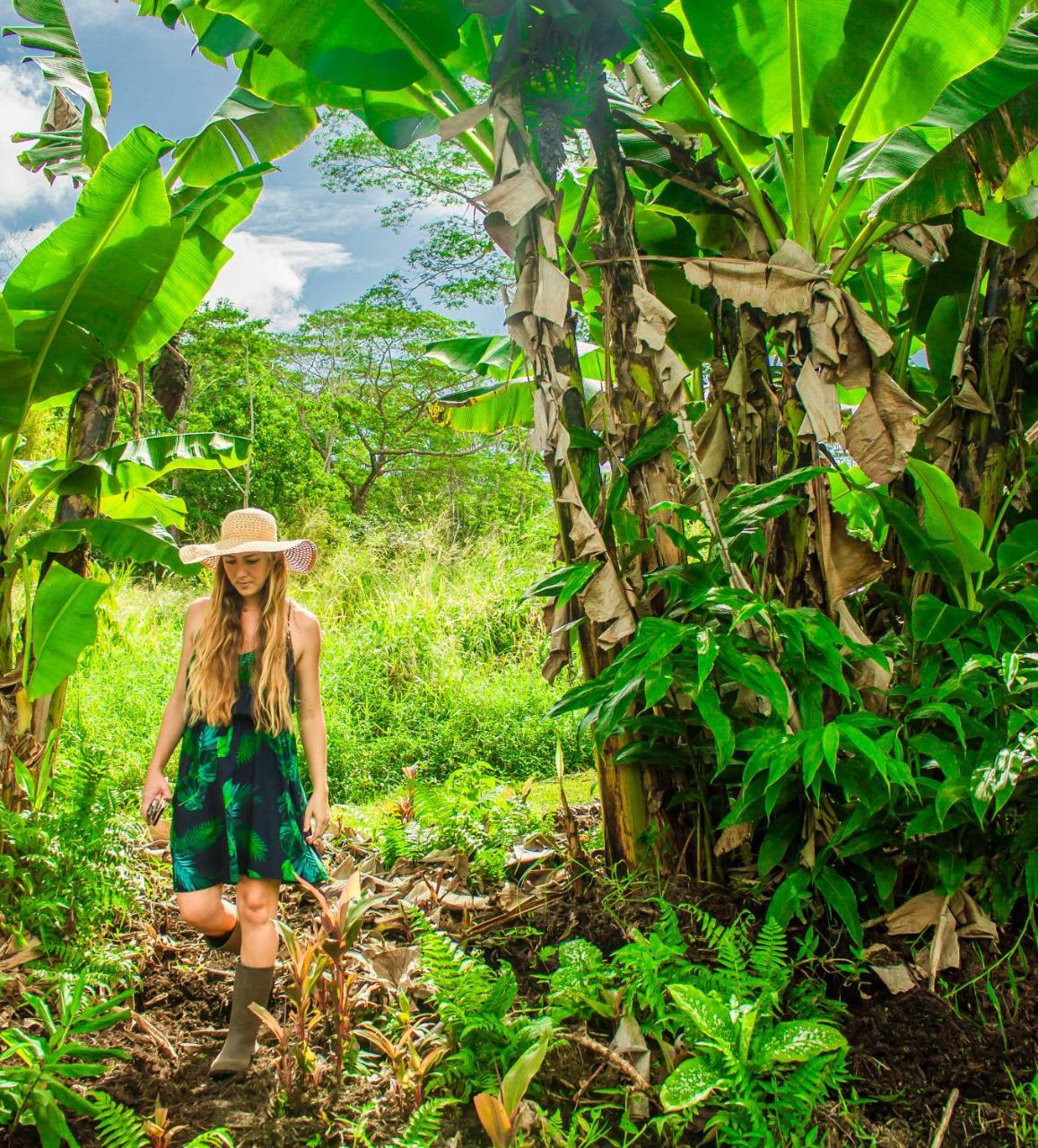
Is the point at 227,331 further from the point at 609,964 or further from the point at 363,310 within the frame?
the point at 609,964

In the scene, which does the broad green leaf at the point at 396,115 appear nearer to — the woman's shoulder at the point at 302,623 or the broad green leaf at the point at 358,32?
the broad green leaf at the point at 358,32

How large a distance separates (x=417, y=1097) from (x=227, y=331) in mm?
20592

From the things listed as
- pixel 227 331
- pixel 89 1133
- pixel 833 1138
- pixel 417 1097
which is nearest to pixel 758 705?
pixel 833 1138

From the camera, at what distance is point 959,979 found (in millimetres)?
2320

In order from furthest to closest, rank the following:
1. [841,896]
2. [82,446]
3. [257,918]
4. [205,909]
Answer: [82,446] < [205,909] < [257,918] < [841,896]

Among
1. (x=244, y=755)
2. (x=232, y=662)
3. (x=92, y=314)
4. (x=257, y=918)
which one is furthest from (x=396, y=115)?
(x=257, y=918)

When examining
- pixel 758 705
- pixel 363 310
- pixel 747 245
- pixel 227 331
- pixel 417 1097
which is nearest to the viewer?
pixel 417 1097

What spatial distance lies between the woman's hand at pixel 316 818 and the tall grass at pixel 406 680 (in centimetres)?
190

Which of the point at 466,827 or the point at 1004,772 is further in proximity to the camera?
the point at 466,827

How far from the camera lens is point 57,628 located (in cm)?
321

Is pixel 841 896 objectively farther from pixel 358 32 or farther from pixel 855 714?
pixel 358 32

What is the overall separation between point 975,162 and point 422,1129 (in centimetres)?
278

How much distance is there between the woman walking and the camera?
8.43 ft

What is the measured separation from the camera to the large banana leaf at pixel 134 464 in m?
3.42
